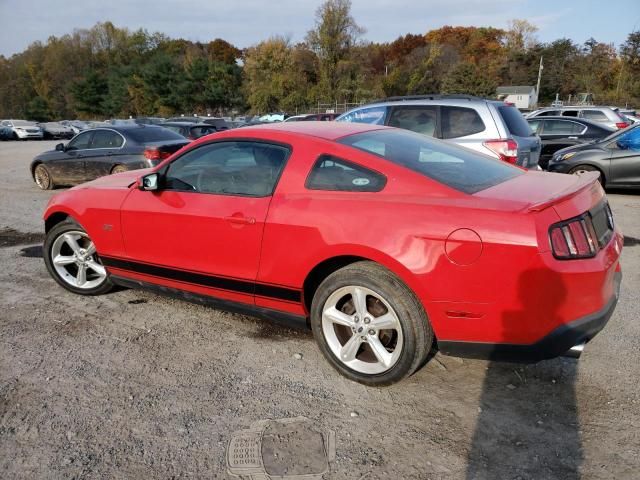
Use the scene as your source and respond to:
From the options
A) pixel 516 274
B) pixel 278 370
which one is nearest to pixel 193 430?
pixel 278 370

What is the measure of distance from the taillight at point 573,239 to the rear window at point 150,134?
28.1ft

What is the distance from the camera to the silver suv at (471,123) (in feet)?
21.6

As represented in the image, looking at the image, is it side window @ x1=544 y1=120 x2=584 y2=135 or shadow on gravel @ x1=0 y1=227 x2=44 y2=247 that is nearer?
shadow on gravel @ x1=0 y1=227 x2=44 y2=247

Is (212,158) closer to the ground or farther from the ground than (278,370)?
farther from the ground

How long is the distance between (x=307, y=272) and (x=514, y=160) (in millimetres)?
4581

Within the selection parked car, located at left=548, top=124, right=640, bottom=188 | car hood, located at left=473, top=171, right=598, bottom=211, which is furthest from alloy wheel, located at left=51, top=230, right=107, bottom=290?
parked car, located at left=548, top=124, right=640, bottom=188

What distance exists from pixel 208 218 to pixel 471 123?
4700mm

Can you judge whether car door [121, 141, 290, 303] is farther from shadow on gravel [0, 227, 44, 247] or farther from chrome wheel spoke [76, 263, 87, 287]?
shadow on gravel [0, 227, 44, 247]

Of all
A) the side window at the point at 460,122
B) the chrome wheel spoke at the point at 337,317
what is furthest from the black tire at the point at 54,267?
the side window at the point at 460,122

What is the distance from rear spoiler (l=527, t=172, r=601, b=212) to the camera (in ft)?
8.22

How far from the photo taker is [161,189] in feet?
12.3

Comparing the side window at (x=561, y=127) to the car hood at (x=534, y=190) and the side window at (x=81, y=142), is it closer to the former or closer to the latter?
the car hood at (x=534, y=190)

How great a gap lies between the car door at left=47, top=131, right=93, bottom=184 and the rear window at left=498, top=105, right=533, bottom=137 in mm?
7960

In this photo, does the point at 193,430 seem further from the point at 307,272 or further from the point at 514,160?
the point at 514,160
